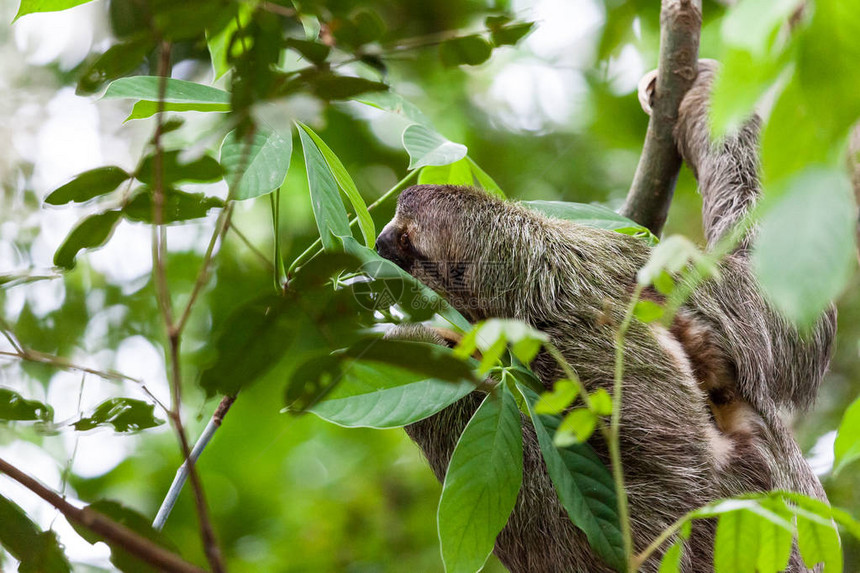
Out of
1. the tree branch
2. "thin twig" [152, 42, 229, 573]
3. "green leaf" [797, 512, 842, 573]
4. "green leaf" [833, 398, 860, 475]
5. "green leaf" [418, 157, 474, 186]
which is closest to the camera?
"thin twig" [152, 42, 229, 573]

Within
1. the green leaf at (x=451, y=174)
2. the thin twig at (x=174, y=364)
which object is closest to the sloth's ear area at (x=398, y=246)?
the green leaf at (x=451, y=174)

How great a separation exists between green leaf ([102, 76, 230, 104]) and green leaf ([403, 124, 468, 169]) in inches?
25.9

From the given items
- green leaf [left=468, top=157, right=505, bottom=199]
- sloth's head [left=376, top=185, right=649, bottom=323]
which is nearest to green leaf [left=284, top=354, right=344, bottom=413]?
sloth's head [left=376, top=185, right=649, bottom=323]

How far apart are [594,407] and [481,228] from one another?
162 cm

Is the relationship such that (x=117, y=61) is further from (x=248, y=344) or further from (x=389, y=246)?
(x=389, y=246)

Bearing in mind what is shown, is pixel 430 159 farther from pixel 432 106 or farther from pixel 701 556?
pixel 432 106

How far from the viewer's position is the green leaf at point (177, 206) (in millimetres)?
1783

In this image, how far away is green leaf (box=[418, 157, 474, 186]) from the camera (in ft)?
10.8

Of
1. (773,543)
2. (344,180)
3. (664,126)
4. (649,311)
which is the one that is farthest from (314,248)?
(664,126)

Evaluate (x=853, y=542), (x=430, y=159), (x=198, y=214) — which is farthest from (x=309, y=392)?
(x=853, y=542)

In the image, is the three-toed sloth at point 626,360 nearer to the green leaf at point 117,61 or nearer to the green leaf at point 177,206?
the green leaf at point 177,206

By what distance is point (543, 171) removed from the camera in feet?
23.4

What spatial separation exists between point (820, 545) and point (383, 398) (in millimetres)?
1125

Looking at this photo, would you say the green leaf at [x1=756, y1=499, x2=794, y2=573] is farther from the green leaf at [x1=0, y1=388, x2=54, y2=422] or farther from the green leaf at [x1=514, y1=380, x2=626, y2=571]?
the green leaf at [x1=0, y1=388, x2=54, y2=422]
